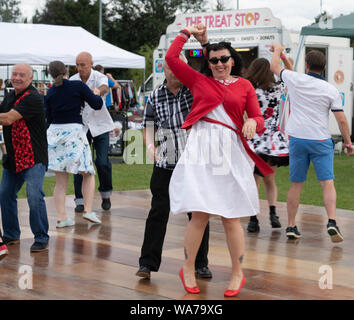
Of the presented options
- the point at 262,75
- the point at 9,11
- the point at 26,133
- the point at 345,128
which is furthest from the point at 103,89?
the point at 9,11

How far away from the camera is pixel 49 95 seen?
25.1 ft

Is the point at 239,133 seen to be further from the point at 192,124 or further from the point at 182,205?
the point at 182,205

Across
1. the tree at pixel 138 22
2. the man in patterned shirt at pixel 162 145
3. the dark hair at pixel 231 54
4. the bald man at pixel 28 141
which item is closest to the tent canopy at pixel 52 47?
the bald man at pixel 28 141

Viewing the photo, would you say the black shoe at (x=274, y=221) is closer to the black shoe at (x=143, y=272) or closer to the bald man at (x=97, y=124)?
the bald man at (x=97, y=124)

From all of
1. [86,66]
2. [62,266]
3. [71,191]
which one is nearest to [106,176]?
[86,66]

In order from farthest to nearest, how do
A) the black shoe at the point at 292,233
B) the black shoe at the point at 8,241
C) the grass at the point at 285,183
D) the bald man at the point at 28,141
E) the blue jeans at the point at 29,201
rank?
the grass at the point at 285,183, the black shoe at the point at 292,233, the black shoe at the point at 8,241, the blue jeans at the point at 29,201, the bald man at the point at 28,141

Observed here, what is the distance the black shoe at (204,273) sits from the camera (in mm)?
5449

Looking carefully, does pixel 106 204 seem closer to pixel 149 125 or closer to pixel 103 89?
pixel 103 89

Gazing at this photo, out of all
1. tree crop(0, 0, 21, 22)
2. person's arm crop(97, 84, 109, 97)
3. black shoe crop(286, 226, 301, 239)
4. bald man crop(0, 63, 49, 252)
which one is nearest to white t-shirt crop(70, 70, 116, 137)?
person's arm crop(97, 84, 109, 97)

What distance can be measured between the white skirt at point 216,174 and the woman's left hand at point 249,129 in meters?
0.18

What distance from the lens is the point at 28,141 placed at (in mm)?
6348

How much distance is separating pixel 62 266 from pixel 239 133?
6.86ft

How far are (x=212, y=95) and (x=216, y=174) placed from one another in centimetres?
54

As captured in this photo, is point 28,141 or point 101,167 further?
point 101,167
